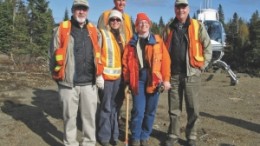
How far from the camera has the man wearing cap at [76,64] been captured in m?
6.32

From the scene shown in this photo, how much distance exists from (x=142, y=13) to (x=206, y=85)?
908cm

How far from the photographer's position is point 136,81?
691 centimetres

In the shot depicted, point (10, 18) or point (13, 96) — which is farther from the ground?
point (10, 18)

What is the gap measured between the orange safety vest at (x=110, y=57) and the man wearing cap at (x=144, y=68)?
0.44 feet

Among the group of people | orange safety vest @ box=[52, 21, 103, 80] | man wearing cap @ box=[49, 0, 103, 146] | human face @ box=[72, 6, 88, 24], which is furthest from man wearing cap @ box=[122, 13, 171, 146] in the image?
human face @ box=[72, 6, 88, 24]

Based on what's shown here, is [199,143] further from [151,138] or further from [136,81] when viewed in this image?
[136,81]

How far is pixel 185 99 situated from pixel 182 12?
1.45 m

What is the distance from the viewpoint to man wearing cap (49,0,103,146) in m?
6.32

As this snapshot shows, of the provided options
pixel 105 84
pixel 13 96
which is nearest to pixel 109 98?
pixel 105 84

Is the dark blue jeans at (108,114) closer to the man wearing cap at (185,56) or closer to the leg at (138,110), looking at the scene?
the leg at (138,110)

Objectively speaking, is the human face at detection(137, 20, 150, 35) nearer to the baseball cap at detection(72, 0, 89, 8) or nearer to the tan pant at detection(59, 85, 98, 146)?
the baseball cap at detection(72, 0, 89, 8)

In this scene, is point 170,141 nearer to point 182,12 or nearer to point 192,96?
point 192,96

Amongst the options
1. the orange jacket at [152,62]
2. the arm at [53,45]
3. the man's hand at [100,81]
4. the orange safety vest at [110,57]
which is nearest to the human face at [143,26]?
the orange jacket at [152,62]

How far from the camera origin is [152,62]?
22.5ft
